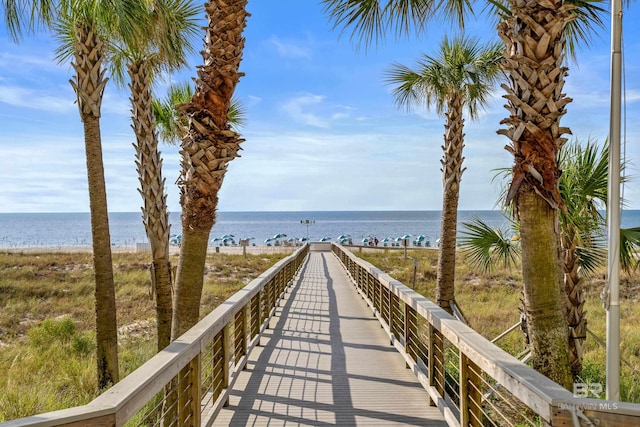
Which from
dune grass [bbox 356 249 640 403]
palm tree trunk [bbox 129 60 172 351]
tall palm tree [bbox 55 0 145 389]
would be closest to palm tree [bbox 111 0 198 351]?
palm tree trunk [bbox 129 60 172 351]

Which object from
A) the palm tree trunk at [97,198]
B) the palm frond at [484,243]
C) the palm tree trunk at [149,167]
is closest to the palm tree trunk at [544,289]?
the palm frond at [484,243]

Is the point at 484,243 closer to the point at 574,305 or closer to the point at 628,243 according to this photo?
the point at 574,305

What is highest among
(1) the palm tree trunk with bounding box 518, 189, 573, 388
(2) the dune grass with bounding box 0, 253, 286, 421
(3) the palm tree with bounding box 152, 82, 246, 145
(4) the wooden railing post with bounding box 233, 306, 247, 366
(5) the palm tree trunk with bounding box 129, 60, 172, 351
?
(3) the palm tree with bounding box 152, 82, 246, 145

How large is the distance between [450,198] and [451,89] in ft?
8.19

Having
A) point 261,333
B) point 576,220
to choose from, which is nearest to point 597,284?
point 576,220

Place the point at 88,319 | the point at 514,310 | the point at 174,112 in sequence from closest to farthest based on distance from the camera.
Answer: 1. the point at 174,112
2. the point at 88,319
3. the point at 514,310

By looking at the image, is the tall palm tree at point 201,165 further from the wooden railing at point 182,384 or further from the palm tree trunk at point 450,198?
the palm tree trunk at point 450,198

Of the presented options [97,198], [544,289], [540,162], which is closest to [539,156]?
[540,162]

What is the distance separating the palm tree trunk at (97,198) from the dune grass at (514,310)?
6295mm

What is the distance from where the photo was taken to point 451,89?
10875mm

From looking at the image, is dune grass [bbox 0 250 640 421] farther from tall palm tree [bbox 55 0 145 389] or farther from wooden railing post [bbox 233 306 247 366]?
wooden railing post [bbox 233 306 247 366]

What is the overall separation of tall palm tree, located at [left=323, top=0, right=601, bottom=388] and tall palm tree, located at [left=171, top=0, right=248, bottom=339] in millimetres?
2700

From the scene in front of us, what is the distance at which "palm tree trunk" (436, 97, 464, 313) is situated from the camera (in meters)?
10.3

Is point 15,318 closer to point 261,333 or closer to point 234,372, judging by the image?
point 261,333
